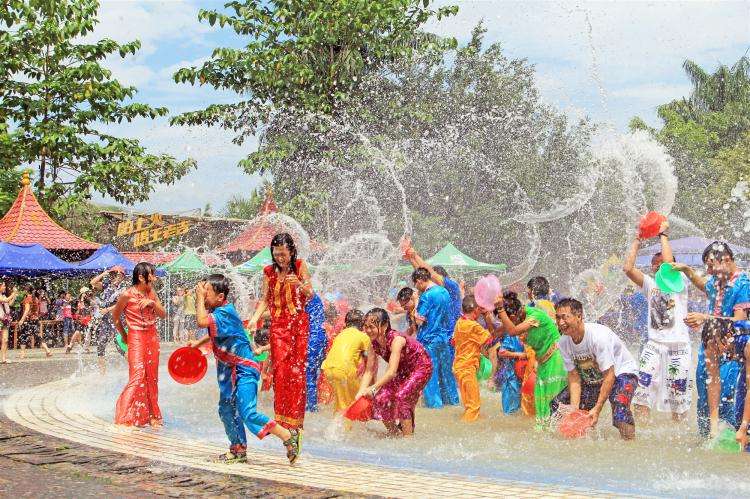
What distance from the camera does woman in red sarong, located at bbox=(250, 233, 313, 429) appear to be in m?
7.08

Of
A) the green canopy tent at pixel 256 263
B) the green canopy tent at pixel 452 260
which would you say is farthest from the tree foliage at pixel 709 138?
the green canopy tent at pixel 256 263

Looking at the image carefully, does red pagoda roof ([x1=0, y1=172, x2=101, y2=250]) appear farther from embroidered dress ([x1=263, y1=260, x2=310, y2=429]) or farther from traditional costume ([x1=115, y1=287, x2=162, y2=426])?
embroidered dress ([x1=263, y1=260, x2=310, y2=429])

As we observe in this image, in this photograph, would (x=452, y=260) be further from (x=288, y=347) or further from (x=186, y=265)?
(x=288, y=347)

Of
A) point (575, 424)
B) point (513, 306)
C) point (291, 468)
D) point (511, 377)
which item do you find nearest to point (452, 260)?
point (511, 377)

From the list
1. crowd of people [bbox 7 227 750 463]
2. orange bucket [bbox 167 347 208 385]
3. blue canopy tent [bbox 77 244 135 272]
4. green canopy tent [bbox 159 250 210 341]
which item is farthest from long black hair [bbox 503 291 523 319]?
green canopy tent [bbox 159 250 210 341]

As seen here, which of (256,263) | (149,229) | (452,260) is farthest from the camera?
(149,229)

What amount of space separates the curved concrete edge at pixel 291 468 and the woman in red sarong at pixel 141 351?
0.86 ft

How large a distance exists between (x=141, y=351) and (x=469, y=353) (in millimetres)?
3307

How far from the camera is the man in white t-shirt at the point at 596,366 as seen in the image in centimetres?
790

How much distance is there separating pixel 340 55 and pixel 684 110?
2879cm

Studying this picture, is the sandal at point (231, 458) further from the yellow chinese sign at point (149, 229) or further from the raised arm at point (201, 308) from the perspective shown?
the yellow chinese sign at point (149, 229)

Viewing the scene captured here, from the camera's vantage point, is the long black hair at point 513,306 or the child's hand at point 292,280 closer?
the child's hand at point 292,280

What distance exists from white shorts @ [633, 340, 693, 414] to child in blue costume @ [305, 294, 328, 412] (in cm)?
336

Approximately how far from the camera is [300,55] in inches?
1033
